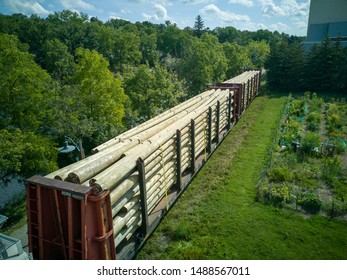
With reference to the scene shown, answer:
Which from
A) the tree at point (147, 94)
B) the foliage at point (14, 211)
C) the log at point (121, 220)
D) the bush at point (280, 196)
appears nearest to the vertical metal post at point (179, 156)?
the log at point (121, 220)

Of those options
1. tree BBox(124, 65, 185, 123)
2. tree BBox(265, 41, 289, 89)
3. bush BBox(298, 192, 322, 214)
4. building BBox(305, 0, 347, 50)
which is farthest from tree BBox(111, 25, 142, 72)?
bush BBox(298, 192, 322, 214)

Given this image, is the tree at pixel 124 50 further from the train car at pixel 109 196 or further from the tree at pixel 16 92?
the train car at pixel 109 196

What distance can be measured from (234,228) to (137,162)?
199 inches

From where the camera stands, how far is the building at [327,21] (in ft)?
183

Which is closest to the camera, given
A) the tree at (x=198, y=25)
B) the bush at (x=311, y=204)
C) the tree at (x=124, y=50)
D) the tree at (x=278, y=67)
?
the bush at (x=311, y=204)

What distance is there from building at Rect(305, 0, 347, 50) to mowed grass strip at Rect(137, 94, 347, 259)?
179 ft

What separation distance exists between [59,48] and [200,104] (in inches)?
1540

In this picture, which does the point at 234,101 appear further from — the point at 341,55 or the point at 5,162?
the point at 341,55

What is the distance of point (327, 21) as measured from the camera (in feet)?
191

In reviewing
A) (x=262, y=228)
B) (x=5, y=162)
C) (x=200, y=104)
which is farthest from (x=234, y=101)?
(x=5, y=162)

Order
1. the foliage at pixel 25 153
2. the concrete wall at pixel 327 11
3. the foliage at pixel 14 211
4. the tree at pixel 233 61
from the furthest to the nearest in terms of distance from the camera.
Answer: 1. the concrete wall at pixel 327 11
2. the tree at pixel 233 61
3. the foliage at pixel 14 211
4. the foliage at pixel 25 153

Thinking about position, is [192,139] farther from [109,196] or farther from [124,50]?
[124,50]

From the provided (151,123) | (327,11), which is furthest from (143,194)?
(327,11)

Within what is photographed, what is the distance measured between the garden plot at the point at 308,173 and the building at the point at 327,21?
4546cm
